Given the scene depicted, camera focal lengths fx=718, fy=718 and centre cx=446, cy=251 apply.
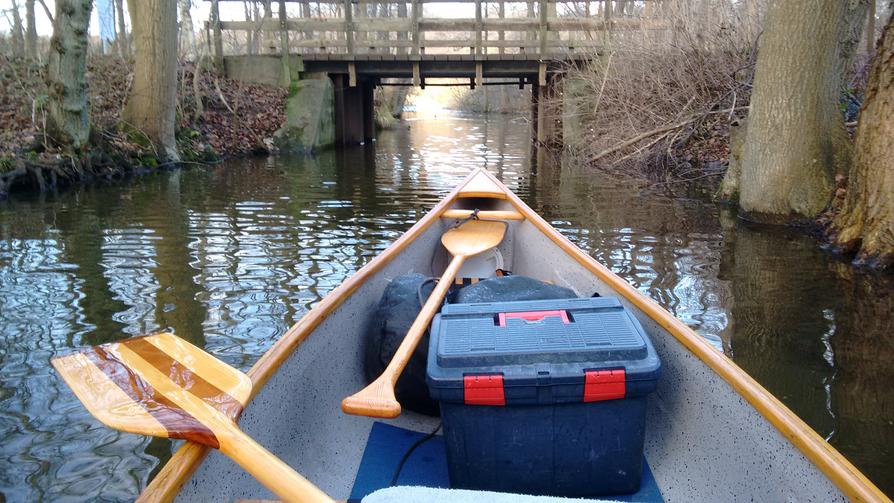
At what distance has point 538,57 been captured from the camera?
1791 cm

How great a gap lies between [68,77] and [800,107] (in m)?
9.77

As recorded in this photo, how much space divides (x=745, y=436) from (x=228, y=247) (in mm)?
5679

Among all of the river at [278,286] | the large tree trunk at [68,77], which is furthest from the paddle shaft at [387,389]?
the large tree trunk at [68,77]

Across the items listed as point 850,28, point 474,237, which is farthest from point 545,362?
point 850,28

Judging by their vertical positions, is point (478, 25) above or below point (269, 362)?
above

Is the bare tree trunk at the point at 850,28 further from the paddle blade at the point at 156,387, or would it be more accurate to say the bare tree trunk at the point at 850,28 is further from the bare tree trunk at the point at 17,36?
the bare tree trunk at the point at 17,36

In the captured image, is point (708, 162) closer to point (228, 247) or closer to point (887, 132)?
point (887, 132)

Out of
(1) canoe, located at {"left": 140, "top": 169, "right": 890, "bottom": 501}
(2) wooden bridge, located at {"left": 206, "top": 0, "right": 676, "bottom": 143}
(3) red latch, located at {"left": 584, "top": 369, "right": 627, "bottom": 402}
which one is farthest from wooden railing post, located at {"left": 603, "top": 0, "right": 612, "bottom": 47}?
(3) red latch, located at {"left": 584, "top": 369, "right": 627, "bottom": 402}

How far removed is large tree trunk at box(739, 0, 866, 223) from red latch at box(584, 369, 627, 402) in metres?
6.17

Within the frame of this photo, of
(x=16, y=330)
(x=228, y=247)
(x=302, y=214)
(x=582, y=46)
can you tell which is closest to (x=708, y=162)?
(x=582, y=46)

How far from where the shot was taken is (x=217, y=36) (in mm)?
18609

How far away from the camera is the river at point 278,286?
128 inches

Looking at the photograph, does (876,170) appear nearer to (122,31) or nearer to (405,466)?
(405,466)

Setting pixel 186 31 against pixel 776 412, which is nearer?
pixel 776 412
